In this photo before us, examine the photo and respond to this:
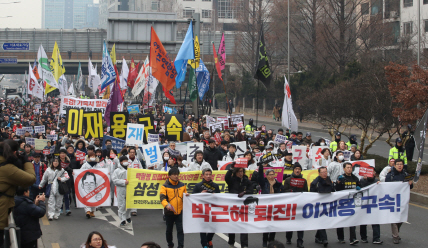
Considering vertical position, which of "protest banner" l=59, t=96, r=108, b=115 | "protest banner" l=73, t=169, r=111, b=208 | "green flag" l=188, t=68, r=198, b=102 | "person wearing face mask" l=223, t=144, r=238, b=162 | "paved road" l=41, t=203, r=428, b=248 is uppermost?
"green flag" l=188, t=68, r=198, b=102

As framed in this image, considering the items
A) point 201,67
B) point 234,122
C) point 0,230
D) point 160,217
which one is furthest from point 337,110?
point 0,230

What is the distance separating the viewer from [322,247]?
28.2 feet

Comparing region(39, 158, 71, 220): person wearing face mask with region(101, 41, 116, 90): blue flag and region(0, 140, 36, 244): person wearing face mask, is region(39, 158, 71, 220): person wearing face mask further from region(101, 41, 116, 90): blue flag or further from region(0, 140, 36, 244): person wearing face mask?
region(101, 41, 116, 90): blue flag

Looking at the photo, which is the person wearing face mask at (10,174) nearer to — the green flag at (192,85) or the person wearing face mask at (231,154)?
the person wearing face mask at (231,154)

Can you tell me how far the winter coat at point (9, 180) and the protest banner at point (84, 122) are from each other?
9.44m

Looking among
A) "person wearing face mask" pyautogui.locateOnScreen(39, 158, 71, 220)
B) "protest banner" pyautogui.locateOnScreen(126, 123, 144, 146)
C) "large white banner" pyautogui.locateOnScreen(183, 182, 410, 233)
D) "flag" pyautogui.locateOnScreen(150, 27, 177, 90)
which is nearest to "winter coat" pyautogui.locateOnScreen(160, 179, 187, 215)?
"large white banner" pyautogui.locateOnScreen(183, 182, 410, 233)

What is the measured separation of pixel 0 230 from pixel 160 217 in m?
5.63

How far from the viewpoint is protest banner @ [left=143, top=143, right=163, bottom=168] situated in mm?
11898

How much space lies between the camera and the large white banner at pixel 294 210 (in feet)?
26.9

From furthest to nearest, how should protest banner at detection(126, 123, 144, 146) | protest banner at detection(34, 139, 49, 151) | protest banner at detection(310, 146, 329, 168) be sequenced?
protest banner at detection(34, 139, 49, 151) < protest banner at detection(126, 123, 144, 146) < protest banner at detection(310, 146, 329, 168)

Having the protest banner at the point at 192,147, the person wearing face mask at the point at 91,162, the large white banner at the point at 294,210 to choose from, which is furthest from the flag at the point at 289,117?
the large white banner at the point at 294,210

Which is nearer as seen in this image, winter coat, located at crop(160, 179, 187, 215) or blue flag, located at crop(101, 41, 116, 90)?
winter coat, located at crop(160, 179, 187, 215)

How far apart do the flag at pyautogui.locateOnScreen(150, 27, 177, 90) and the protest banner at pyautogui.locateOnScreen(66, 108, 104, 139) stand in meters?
4.15

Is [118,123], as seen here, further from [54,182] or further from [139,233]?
[139,233]
